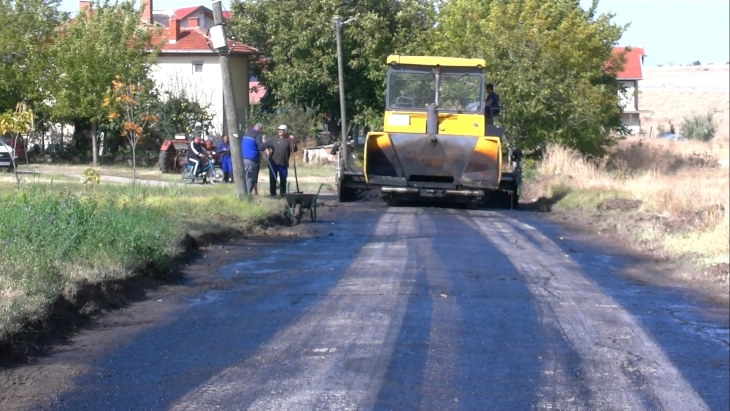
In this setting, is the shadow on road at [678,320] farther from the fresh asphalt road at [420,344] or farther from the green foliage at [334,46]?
the green foliage at [334,46]

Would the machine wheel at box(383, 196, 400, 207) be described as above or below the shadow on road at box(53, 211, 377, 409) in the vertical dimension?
above

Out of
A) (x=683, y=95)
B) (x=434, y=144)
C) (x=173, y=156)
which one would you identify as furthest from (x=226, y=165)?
(x=683, y=95)

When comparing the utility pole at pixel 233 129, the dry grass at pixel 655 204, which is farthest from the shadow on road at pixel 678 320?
the utility pole at pixel 233 129

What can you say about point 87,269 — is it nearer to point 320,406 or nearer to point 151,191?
point 320,406

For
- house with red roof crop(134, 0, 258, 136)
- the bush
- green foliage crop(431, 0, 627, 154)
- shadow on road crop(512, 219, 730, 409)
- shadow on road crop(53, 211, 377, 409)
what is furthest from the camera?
house with red roof crop(134, 0, 258, 136)

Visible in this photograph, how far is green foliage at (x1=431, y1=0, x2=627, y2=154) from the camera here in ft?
101

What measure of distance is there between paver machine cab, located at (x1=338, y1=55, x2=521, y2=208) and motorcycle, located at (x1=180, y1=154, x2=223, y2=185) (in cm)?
750

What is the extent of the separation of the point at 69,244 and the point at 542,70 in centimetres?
2339

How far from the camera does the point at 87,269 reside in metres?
9.41

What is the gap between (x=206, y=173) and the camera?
2830cm

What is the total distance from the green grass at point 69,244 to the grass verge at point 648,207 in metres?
6.60

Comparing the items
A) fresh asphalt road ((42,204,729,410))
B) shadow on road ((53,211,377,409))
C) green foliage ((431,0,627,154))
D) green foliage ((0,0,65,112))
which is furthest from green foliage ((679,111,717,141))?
shadow on road ((53,211,377,409))

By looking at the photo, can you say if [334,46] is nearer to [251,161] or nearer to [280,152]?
[280,152]

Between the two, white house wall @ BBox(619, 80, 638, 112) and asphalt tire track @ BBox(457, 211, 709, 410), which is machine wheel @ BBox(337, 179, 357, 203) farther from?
white house wall @ BBox(619, 80, 638, 112)
